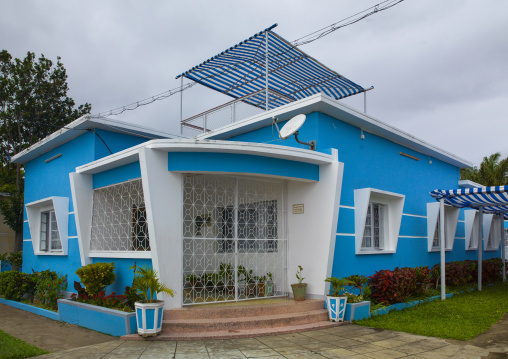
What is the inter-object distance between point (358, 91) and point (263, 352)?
8681 millimetres

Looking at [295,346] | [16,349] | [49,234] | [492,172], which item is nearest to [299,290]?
[295,346]

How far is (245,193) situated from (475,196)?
226 inches

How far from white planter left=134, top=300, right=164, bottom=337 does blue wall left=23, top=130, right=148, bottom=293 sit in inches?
118

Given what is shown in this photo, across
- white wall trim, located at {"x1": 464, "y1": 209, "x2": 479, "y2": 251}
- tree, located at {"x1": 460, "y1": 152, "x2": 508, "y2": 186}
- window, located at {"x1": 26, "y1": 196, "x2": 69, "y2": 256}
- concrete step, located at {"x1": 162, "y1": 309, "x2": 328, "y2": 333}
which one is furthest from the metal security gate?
tree, located at {"x1": 460, "y1": 152, "x2": 508, "y2": 186}

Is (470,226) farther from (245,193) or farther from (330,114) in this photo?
(245,193)

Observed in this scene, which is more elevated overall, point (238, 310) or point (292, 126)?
point (292, 126)

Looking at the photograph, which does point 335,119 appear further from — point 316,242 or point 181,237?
point 181,237

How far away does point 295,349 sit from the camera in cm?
631

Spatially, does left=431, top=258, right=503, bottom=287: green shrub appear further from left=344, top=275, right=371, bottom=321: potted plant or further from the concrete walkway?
the concrete walkway

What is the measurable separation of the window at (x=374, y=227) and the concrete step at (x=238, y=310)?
265cm

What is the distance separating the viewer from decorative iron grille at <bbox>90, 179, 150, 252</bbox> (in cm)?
892

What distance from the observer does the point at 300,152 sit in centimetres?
820

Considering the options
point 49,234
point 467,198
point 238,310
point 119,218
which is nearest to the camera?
point 238,310

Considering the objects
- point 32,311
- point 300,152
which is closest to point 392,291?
point 300,152
